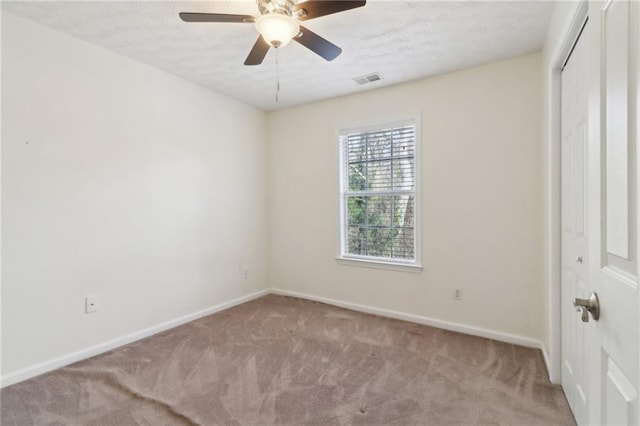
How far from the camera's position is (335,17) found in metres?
2.13

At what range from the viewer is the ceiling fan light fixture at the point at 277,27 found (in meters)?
1.65

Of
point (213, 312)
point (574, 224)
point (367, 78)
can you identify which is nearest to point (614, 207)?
point (574, 224)

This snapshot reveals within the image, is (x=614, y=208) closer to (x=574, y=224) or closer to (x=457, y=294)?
(x=574, y=224)

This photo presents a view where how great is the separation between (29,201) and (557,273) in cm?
360

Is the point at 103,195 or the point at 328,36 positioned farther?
the point at 103,195

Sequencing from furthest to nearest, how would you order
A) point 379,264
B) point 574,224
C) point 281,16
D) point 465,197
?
point 379,264
point 465,197
point 574,224
point 281,16

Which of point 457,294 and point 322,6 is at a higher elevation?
point 322,6

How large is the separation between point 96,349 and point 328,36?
3077 mm

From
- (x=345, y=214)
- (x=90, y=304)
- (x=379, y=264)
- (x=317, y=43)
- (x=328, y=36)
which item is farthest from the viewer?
(x=345, y=214)

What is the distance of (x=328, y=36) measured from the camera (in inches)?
93.4

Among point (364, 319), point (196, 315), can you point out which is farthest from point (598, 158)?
point (196, 315)

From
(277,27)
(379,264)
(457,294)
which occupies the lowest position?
(457,294)

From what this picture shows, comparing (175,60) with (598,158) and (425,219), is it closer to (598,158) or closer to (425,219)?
(425,219)

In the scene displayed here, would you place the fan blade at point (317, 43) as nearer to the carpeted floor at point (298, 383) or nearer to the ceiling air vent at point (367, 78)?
the ceiling air vent at point (367, 78)
